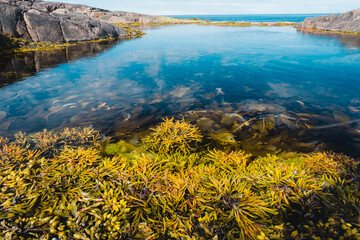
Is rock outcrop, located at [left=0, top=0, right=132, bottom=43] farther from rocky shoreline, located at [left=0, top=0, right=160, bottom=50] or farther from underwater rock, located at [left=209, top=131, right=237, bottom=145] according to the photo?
underwater rock, located at [left=209, top=131, right=237, bottom=145]

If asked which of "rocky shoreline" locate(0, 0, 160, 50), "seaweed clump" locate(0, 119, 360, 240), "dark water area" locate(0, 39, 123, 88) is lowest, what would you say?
"seaweed clump" locate(0, 119, 360, 240)

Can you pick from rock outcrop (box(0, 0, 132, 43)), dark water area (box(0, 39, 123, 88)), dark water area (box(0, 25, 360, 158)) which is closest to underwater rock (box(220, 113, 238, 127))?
dark water area (box(0, 25, 360, 158))

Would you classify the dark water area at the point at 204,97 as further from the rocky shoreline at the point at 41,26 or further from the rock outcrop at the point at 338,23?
the rock outcrop at the point at 338,23

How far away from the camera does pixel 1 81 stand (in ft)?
35.8

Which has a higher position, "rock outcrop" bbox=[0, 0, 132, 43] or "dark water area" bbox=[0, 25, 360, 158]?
"rock outcrop" bbox=[0, 0, 132, 43]

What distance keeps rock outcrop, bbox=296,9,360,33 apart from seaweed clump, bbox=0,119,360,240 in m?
45.2

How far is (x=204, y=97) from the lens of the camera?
934 centimetres

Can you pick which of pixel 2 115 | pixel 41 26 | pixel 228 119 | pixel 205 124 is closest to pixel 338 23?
pixel 228 119

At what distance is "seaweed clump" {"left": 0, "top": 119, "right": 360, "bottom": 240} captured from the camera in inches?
105

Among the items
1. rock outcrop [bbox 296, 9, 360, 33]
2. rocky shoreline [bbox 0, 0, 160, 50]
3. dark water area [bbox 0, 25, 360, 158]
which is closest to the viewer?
dark water area [bbox 0, 25, 360, 158]

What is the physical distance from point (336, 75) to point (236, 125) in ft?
37.5

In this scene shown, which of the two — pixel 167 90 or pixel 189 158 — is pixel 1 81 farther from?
pixel 189 158

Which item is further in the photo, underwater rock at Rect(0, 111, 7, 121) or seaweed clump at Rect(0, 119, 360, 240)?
underwater rock at Rect(0, 111, 7, 121)

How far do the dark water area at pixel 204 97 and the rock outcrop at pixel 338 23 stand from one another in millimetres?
→ 26364
